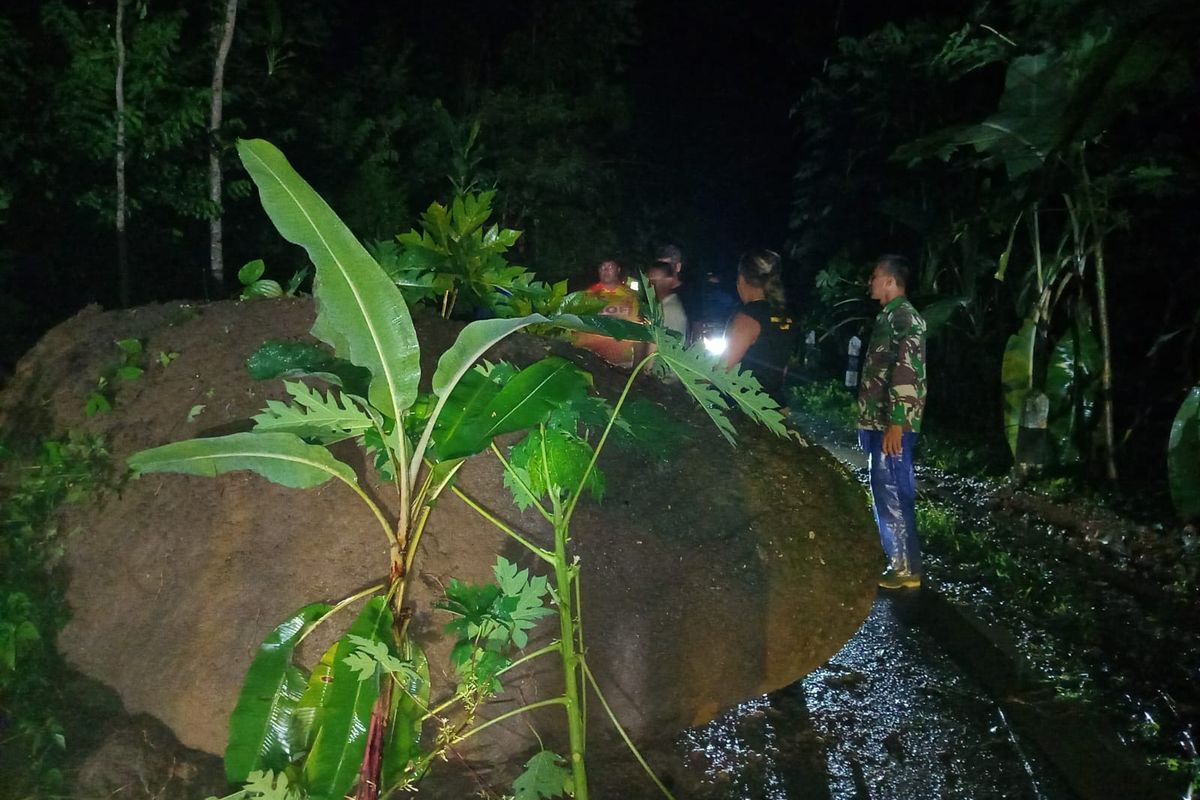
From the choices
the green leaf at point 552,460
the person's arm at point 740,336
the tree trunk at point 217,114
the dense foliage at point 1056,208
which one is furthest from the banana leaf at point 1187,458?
the tree trunk at point 217,114

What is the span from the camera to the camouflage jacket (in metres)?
4.95

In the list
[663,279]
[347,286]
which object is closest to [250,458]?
[347,286]

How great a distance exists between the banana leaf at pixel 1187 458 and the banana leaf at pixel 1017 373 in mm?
1790

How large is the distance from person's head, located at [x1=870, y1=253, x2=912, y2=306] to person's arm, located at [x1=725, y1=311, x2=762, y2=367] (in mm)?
721

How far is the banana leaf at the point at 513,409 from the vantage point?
2.40 m

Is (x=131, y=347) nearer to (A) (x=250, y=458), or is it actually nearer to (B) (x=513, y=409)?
(A) (x=250, y=458)

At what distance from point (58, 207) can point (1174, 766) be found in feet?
34.6

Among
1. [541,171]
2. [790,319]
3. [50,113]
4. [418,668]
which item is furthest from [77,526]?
[541,171]

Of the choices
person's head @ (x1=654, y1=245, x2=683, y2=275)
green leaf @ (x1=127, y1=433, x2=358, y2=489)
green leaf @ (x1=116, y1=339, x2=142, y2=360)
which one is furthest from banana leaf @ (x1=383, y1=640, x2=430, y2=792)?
person's head @ (x1=654, y1=245, x2=683, y2=275)

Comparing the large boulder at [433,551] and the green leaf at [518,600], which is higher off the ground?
the green leaf at [518,600]

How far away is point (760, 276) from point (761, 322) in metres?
0.29

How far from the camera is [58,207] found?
948 cm

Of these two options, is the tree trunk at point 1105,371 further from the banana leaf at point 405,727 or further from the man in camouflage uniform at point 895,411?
the banana leaf at point 405,727

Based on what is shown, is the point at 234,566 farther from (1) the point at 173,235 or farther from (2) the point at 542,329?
(1) the point at 173,235
